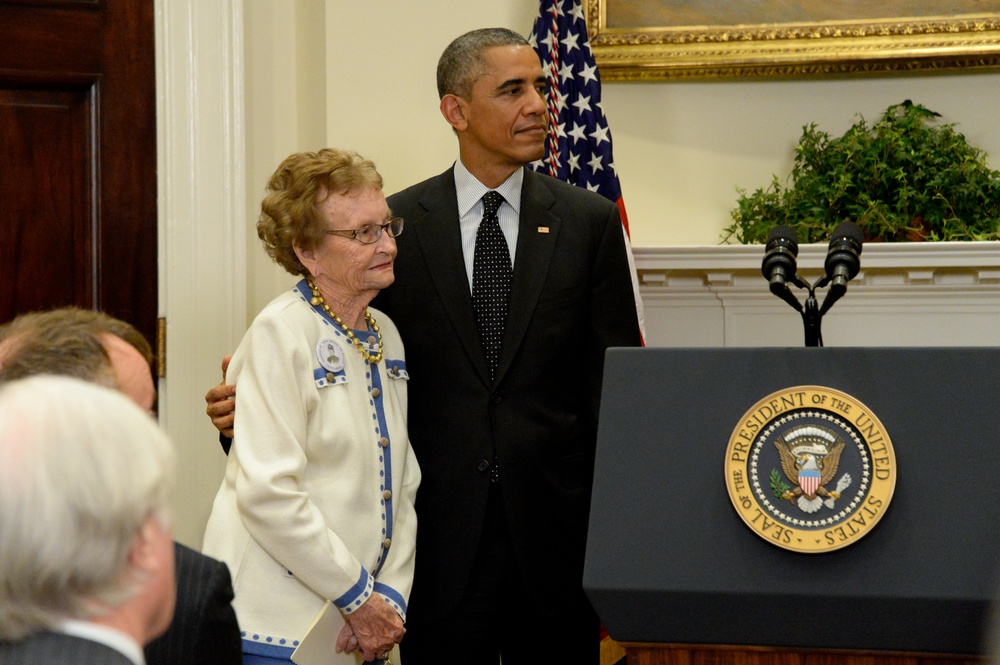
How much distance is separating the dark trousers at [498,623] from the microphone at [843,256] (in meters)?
0.97

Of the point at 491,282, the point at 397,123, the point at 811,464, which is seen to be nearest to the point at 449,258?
the point at 491,282

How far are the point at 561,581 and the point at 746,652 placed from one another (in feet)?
3.07

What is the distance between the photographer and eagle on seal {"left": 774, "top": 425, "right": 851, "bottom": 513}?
1958 millimetres

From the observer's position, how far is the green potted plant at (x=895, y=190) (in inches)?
163

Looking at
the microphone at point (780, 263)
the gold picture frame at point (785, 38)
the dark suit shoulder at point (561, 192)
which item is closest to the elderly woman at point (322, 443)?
the dark suit shoulder at point (561, 192)

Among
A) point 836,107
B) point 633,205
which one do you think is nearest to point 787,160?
point 836,107

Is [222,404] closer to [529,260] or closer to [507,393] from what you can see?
[507,393]

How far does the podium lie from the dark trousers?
0.83 m

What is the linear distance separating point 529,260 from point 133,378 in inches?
55.4

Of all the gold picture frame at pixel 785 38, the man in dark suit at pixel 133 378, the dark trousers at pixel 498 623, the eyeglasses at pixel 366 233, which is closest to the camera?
the man in dark suit at pixel 133 378

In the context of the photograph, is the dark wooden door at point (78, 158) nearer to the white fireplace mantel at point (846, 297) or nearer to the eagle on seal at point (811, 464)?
the white fireplace mantel at point (846, 297)

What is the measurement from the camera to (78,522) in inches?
43.1

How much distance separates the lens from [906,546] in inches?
75.2

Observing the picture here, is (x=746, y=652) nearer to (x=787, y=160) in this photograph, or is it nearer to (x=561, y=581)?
(x=561, y=581)
